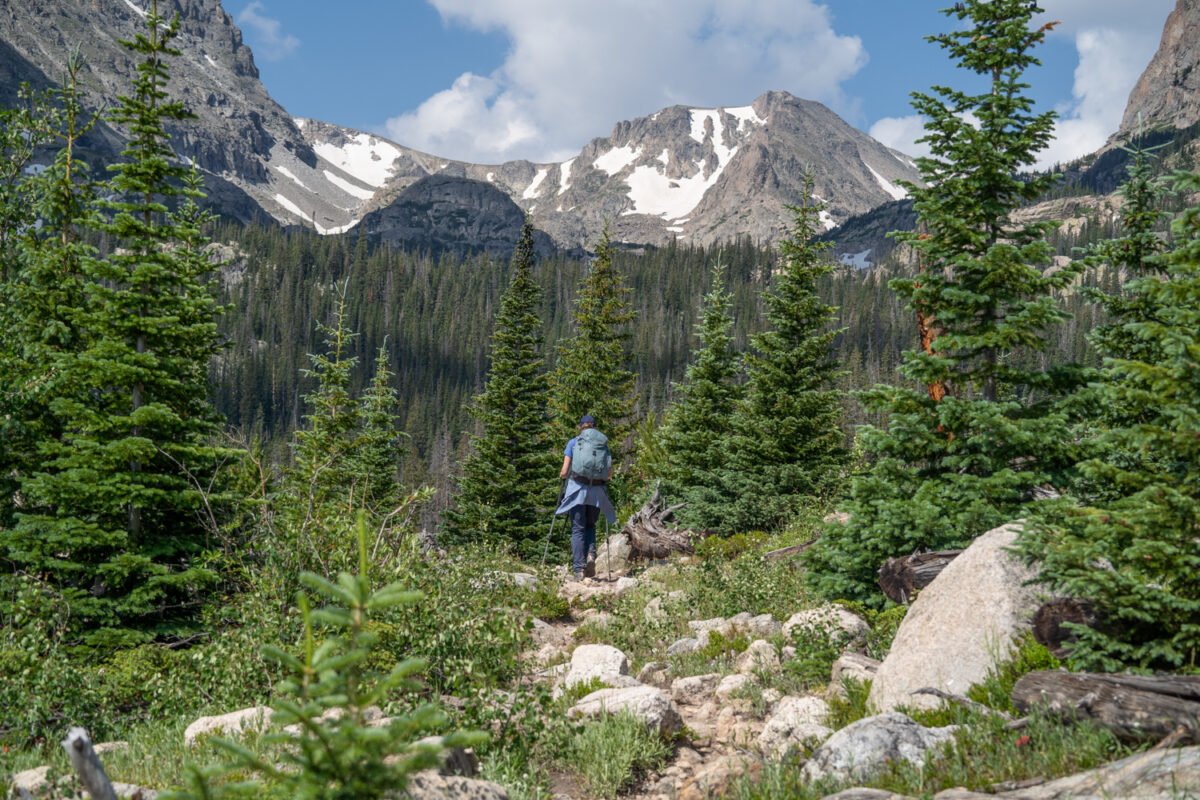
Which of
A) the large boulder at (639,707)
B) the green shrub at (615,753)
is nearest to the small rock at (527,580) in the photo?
the large boulder at (639,707)

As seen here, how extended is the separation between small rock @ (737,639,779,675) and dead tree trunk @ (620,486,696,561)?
26.6ft

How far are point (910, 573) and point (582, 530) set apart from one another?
21.9 ft

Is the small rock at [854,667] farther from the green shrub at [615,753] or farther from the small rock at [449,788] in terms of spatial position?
the small rock at [449,788]

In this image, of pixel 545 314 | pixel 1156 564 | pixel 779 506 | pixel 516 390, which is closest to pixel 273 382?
pixel 545 314

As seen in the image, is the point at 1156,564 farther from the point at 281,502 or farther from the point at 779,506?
the point at 779,506

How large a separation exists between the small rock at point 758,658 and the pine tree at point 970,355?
1.16m

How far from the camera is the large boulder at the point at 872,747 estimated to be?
392 cm

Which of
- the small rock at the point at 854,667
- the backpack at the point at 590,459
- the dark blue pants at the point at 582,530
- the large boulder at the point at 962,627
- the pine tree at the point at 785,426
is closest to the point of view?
the large boulder at the point at 962,627

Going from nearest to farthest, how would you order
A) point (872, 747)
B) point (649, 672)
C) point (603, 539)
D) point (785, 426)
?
point (872, 747)
point (649, 672)
point (785, 426)
point (603, 539)

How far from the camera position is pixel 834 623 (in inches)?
259

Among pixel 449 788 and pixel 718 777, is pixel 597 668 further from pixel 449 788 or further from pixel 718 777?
pixel 449 788

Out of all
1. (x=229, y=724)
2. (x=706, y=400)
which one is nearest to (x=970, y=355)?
(x=229, y=724)

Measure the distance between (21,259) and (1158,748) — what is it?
16.8 m

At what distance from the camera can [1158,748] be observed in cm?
329
